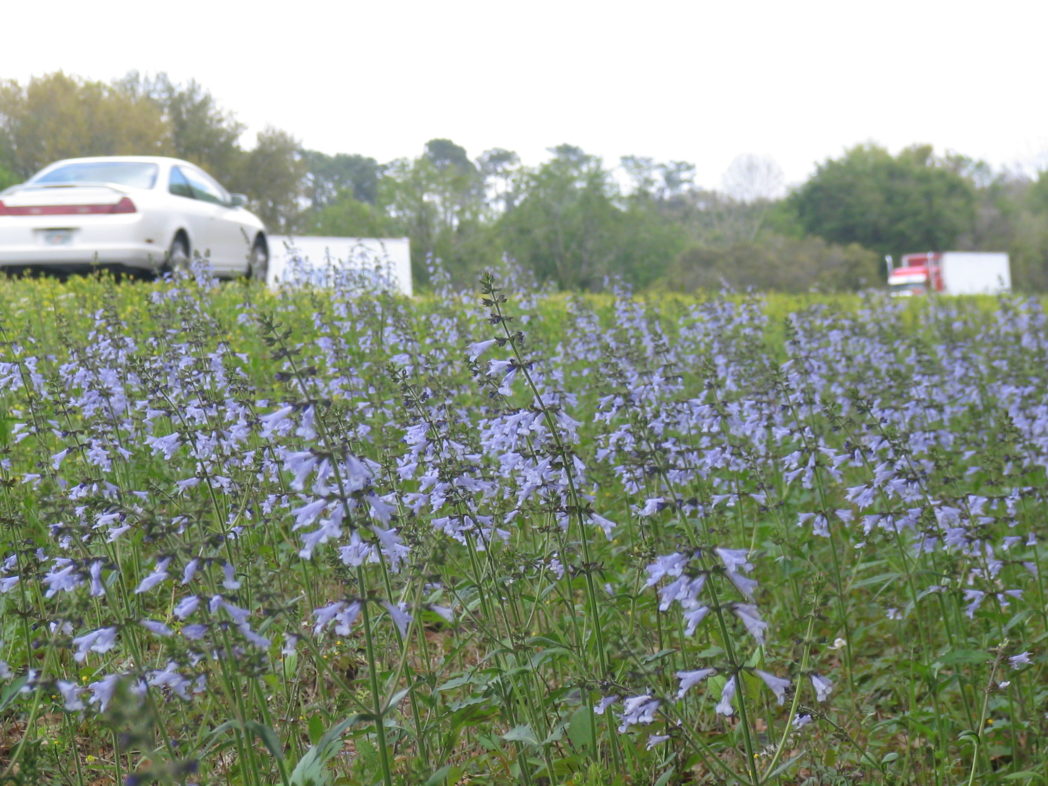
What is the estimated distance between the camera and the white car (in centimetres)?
1105

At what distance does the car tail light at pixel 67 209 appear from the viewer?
11.0 metres

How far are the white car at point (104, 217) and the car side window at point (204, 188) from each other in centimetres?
Result: 16

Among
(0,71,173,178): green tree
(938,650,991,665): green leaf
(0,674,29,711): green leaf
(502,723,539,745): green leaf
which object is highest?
(0,71,173,178): green tree

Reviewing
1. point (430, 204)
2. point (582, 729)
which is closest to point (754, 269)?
point (430, 204)

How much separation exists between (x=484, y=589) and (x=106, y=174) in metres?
10.5

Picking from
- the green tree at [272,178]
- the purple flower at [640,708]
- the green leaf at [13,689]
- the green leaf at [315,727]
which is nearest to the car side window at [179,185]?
the green leaf at [315,727]

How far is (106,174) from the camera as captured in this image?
12031 mm

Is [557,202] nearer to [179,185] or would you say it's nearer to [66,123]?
[66,123]

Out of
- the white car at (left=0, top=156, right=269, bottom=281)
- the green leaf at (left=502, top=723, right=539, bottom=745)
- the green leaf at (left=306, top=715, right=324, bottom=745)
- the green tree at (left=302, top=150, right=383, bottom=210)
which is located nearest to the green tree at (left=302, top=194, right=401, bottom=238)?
the green tree at (left=302, top=150, right=383, bottom=210)

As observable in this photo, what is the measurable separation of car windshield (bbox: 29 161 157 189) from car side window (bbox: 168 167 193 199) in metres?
0.21

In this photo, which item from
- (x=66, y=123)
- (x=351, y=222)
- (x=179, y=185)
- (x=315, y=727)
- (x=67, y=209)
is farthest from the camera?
(x=351, y=222)

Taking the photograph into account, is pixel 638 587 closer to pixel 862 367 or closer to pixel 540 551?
pixel 540 551

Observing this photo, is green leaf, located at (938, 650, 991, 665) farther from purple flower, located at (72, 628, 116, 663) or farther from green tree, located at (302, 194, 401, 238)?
green tree, located at (302, 194, 401, 238)

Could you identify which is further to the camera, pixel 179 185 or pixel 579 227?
pixel 579 227
